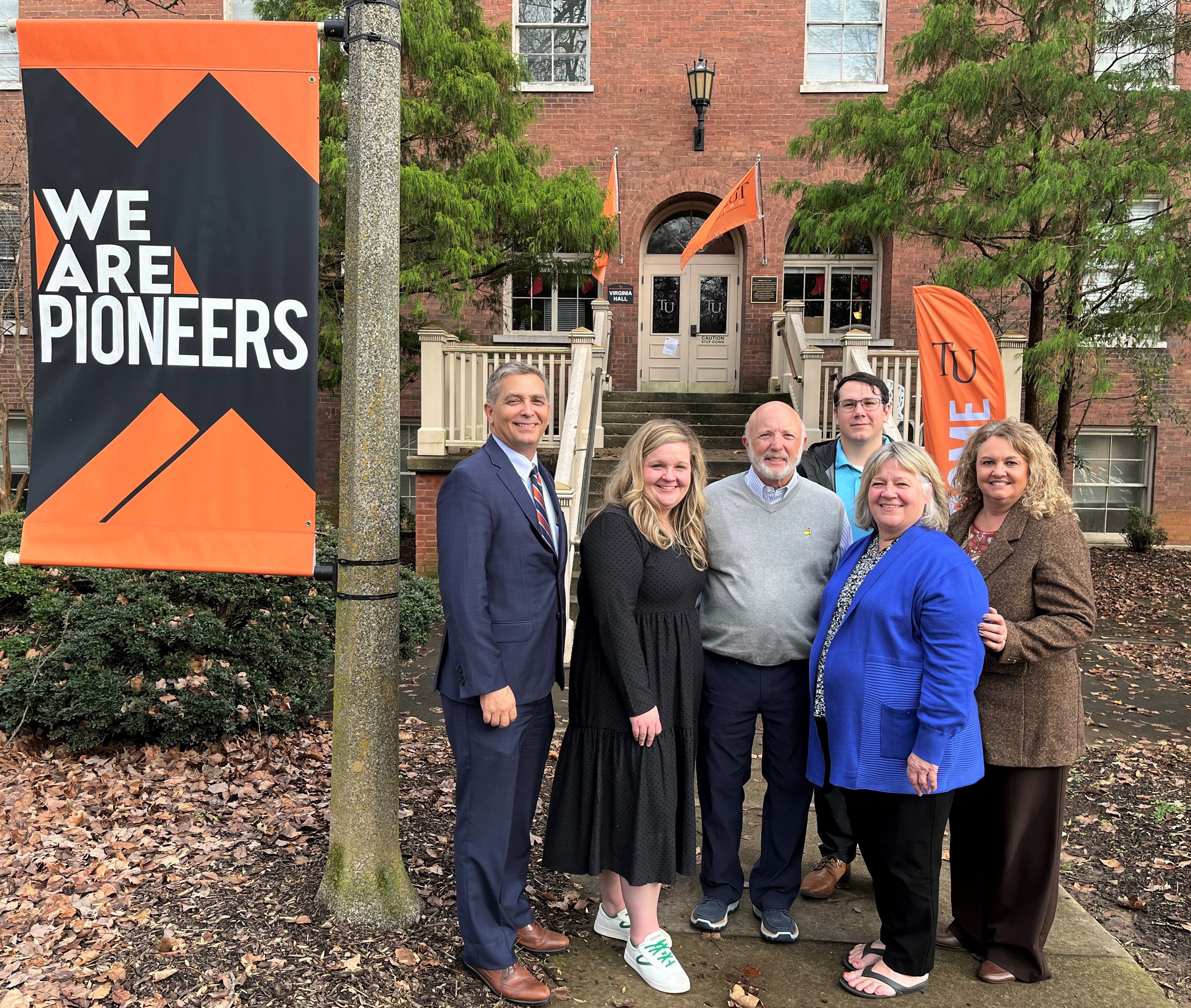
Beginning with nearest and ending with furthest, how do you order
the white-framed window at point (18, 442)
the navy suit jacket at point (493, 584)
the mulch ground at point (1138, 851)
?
1. the navy suit jacket at point (493, 584)
2. the mulch ground at point (1138, 851)
3. the white-framed window at point (18, 442)

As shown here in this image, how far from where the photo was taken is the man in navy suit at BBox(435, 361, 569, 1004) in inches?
108

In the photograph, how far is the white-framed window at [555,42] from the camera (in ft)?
45.9

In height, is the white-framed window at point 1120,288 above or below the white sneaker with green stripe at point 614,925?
above

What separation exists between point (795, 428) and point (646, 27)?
12691mm

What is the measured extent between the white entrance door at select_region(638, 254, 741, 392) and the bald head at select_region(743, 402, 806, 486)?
11589mm

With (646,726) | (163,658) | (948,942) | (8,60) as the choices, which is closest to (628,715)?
(646,726)

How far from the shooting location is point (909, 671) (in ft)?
9.50

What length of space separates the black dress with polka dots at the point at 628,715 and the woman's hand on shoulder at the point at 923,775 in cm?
71

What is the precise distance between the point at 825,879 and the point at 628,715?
4.61 feet

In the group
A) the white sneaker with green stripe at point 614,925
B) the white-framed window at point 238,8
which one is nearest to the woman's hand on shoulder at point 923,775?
the white sneaker with green stripe at point 614,925

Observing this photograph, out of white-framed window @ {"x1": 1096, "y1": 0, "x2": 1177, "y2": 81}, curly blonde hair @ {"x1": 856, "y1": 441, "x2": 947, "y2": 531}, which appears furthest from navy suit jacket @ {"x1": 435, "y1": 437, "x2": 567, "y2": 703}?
white-framed window @ {"x1": 1096, "y1": 0, "x2": 1177, "y2": 81}

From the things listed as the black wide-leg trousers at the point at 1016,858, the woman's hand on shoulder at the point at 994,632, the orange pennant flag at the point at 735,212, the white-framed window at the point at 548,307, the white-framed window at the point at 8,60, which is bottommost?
the black wide-leg trousers at the point at 1016,858

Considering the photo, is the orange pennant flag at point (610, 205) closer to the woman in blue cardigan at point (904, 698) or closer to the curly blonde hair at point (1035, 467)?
the curly blonde hair at point (1035, 467)

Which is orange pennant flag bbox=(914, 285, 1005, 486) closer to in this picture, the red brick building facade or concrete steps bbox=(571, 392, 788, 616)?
concrete steps bbox=(571, 392, 788, 616)
